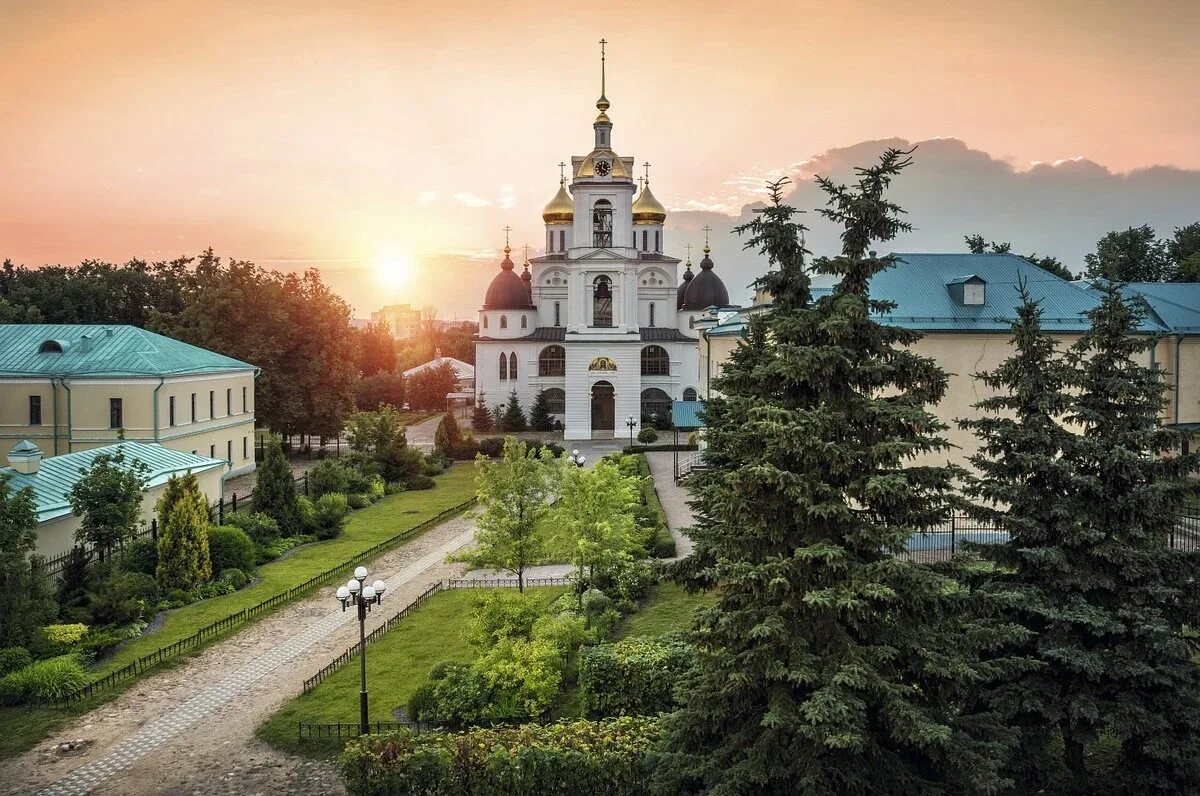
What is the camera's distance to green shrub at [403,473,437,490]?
122 ft

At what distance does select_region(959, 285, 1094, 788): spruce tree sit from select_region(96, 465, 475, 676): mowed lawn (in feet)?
53.9

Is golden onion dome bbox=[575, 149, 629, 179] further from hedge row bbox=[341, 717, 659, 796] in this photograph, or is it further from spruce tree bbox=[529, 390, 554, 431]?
hedge row bbox=[341, 717, 659, 796]

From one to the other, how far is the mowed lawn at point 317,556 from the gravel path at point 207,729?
1.32 meters

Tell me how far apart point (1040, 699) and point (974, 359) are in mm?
16318

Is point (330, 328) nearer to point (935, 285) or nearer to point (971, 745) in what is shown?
point (935, 285)

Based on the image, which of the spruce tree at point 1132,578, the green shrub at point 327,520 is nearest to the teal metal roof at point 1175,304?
the spruce tree at point 1132,578

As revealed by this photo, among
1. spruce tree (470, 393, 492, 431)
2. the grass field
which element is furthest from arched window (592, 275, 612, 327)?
the grass field

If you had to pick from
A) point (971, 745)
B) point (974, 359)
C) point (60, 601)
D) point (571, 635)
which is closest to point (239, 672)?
point (60, 601)

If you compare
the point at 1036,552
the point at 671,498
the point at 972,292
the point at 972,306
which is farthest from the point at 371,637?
the point at 972,292

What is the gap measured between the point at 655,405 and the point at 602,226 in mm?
12278

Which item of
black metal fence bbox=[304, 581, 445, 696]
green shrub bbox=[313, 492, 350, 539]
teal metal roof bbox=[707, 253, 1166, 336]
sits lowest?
black metal fence bbox=[304, 581, 445, 696]

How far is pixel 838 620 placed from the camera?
9.50 m

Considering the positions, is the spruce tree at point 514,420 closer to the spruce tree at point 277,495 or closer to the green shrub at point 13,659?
the spruce tree at point 277,495

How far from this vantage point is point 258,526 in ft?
85.7
